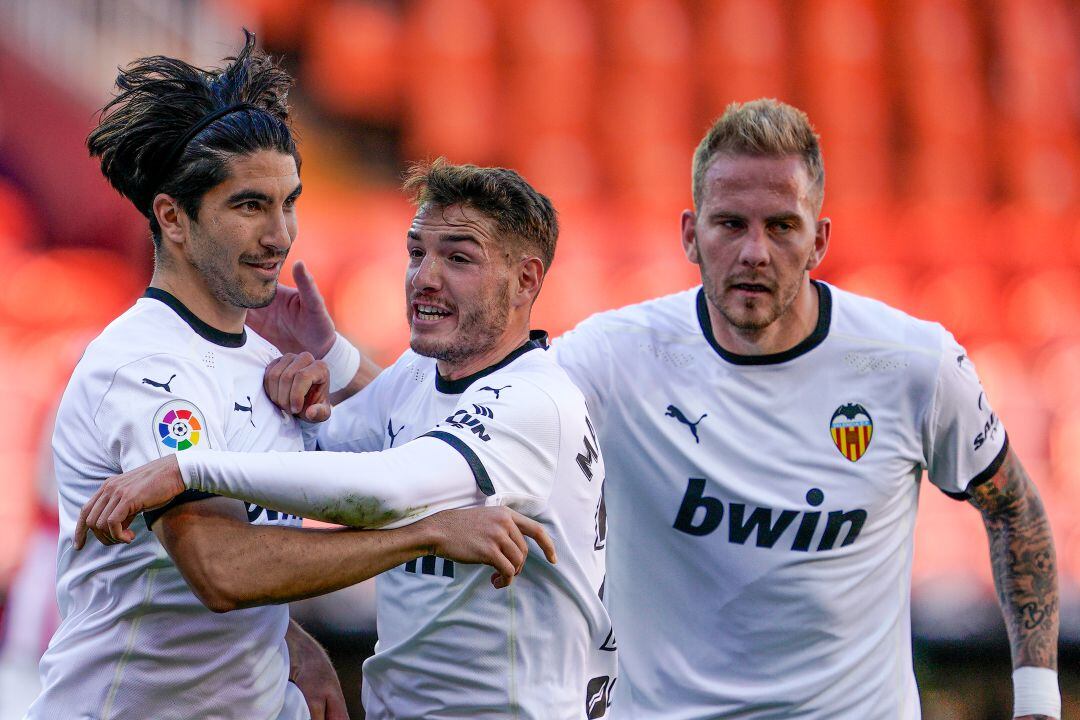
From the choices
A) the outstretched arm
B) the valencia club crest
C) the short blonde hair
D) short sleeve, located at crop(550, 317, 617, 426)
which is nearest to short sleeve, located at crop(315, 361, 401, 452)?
short sleeve, located at crop(550, 317, 617, 426)

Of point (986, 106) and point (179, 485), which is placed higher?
point (986, 106)

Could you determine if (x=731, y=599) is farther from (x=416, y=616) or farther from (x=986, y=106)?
(x=986, y=106)

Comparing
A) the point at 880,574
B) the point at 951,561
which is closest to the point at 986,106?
the point at 951,561

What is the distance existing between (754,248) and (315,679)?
5.69 ft

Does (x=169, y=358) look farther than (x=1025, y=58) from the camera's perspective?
No

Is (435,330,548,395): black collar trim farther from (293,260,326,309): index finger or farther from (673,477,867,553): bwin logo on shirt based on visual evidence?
(673,477,867,553): bwin logo on shirt

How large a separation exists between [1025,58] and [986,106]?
0.40m

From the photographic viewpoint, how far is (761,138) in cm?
377

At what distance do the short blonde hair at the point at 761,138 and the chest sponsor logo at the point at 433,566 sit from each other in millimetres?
1479

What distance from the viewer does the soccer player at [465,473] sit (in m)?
2.71

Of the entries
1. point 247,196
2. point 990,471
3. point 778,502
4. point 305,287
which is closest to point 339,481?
point 247,196

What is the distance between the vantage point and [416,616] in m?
3.03

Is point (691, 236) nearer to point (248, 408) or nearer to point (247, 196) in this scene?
point (247, 196)

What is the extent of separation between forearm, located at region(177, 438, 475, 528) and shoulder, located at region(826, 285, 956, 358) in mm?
1538
